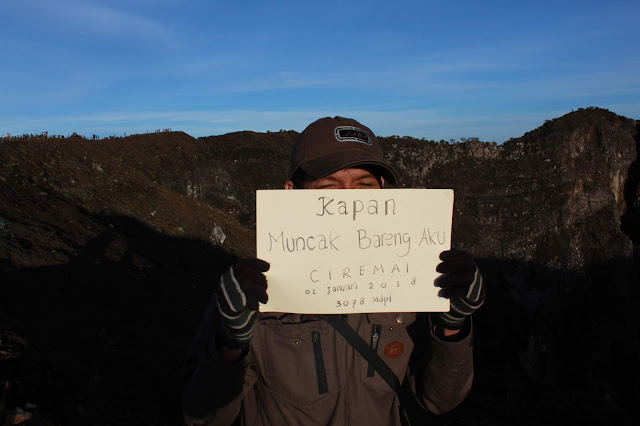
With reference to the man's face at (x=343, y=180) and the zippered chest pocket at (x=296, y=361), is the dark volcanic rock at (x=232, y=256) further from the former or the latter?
the man's face at (x=343, y=180)

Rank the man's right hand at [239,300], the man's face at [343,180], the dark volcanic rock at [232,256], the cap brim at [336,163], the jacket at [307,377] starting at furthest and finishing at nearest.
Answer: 1. the dark volcanic rock at [232,256]
2. the man's face at [343,180]
3. the cap brim at [336,163]
4. the jacket at [307,377]
5. the man's right hand at [239,300]

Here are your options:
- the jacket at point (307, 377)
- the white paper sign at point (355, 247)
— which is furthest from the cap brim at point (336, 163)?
the jacket at point (307, 377)

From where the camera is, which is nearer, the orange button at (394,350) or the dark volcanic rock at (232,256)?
the orange button at (394,350)

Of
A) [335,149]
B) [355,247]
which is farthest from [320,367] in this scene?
[335,149]

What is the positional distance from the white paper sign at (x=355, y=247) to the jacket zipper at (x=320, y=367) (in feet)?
0.54

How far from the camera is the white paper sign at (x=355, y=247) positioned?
2.46m

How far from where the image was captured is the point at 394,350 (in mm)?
2465

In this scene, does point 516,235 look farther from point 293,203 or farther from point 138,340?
point 293,203

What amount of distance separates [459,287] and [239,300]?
1118 millimetres

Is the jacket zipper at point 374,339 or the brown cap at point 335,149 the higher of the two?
the brown cap at point 335,149

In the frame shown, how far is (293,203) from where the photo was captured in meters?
2.48

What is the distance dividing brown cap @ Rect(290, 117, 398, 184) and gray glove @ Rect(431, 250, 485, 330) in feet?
2.26

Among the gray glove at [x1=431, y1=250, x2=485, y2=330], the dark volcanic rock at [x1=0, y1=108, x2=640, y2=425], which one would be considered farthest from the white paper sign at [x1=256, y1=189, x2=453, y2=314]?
the dark volcanic rock at [x1=0, y1=108, x2=640, y2=425]

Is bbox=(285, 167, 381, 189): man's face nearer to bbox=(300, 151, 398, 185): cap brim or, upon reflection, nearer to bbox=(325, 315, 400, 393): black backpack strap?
bbox=(300, 151, 398, 185): cap brim
